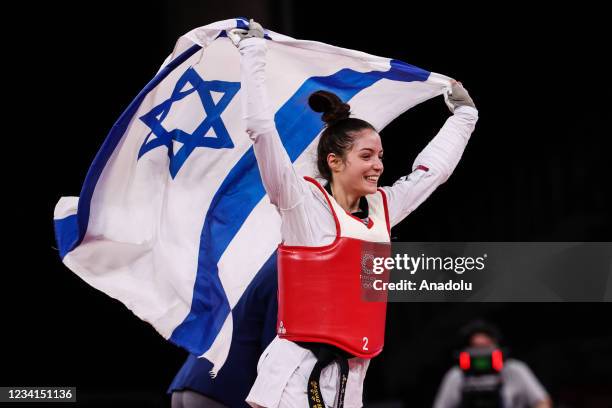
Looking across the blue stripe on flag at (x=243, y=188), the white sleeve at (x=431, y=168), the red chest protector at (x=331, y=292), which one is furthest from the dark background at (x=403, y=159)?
the red chest protector at (x=331, y=292)

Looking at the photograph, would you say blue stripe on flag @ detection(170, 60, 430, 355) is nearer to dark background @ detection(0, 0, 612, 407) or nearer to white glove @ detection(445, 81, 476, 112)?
white glove @ detection(445, 81, 476, 112)

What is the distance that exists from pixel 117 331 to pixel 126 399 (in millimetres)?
637

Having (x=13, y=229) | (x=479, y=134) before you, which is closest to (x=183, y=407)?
(x=13, y=229)

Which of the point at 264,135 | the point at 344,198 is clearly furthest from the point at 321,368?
the point at 264,135

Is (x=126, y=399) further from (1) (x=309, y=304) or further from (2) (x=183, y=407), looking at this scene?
(1) (x=309, y=304)

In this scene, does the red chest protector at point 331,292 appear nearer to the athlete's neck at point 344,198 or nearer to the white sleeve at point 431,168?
the athlete's neck at point 344,198

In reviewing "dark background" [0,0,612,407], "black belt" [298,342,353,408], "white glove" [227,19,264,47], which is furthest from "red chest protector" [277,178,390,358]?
"dark background" [0,0,612,407]

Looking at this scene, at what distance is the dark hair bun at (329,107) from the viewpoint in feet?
9.12

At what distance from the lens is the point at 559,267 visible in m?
4.80

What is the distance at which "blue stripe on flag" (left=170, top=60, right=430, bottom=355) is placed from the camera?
3.00 meters

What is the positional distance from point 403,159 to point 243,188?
350 cm

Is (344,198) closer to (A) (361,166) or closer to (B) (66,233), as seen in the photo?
(A) (361,166)

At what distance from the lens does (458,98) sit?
10.1ft

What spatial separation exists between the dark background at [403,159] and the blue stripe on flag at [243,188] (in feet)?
6.46
